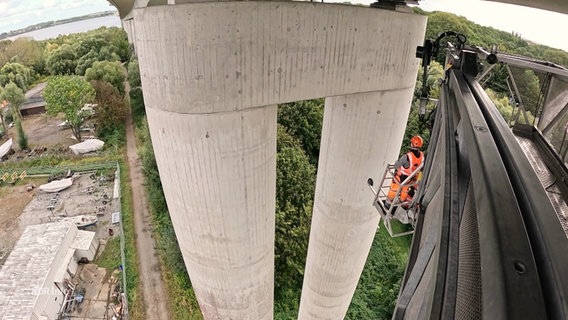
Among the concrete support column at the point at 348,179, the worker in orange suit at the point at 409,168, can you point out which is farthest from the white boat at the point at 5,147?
the worker in orange suit at the point at 409,168

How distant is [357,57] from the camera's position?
4.85 meters

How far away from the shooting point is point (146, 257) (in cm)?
Result: 1188

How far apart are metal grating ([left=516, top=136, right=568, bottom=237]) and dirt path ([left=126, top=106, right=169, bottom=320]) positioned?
9984 mm

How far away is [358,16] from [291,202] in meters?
8.29

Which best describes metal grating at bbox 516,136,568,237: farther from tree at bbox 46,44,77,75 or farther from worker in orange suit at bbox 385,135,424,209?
tree at bbox 46,44,77,75

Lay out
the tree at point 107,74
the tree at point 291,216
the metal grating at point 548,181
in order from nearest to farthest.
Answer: the metal grating at point 548,181, the tree at point 291,216, the tree at point 107,74

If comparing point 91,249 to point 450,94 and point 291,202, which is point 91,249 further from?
point 450,94

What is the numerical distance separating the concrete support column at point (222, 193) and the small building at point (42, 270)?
20.1 ft

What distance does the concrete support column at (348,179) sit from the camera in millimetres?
5652

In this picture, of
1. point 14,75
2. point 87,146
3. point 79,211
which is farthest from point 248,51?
point 14,75

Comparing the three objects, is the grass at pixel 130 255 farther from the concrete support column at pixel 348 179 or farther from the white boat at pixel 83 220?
the concrete support column at pixel 348 179

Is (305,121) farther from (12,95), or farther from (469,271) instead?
(12,95)

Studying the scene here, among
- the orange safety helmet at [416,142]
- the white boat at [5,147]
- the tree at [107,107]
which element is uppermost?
the orange safety helmet at [416,142]

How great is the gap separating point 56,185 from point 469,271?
736 inches
